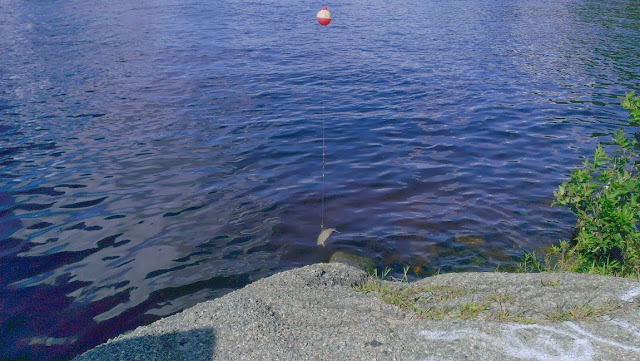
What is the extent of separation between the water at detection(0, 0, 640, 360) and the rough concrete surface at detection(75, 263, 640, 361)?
1.67 metres

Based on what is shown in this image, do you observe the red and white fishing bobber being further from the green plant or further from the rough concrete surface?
the rough concrete surface

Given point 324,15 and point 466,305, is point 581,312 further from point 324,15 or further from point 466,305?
point 324,15

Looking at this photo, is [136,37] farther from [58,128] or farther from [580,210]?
[580,210]

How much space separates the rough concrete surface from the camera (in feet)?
14.7


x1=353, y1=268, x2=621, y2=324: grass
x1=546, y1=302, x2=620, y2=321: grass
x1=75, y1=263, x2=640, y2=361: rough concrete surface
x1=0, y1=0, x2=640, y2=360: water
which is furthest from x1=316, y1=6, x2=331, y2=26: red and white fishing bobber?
x1=546, y1=302, x2=620, y2=321: grass

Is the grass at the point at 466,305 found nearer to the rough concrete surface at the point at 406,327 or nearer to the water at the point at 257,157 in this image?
the rough concrete surface at the point at 406,327

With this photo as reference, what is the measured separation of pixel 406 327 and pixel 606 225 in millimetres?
3535

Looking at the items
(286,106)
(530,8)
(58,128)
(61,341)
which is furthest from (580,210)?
(530,8)

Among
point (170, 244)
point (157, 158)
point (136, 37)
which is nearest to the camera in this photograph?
point (170, 244)

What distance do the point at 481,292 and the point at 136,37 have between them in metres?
22.5

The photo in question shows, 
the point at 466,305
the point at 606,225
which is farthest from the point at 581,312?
the point at 606,225

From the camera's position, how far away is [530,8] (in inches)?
1323

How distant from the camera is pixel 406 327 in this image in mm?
4875

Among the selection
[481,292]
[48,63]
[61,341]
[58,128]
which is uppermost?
[48,63]
